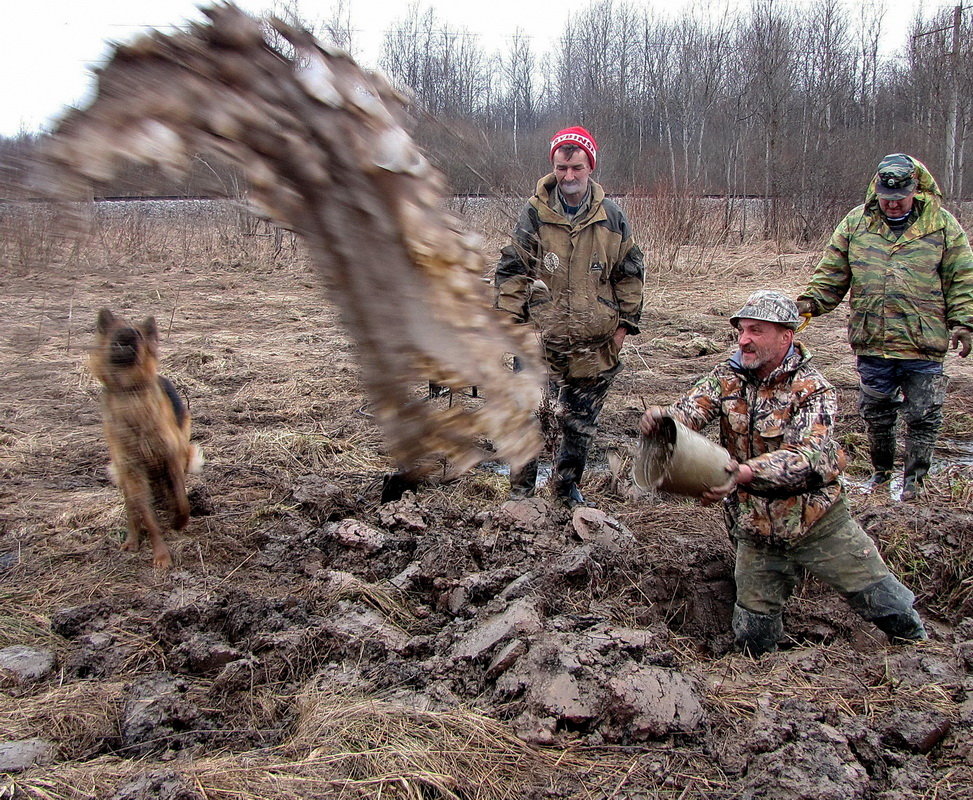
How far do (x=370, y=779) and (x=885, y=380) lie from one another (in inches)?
164

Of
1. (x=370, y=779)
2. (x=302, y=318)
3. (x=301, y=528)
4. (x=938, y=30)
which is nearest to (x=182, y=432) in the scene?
(x=301, y=528)

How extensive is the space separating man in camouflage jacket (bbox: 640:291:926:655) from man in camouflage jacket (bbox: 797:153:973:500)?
5.01 feet

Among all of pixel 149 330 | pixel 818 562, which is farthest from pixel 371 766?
pixel 149 330

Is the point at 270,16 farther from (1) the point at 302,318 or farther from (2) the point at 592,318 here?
(1) the point at 302,318

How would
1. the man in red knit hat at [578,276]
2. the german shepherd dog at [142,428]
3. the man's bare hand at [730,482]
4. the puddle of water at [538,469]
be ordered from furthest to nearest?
the puddle of water at [538,469]
the man in red knit hat at [578,276]
the german shepherd dog at [142,428]
the man's bare hand at [730,482]

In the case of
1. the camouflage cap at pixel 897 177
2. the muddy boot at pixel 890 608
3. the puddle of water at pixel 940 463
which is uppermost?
the camouflage cap at pixel 897 177

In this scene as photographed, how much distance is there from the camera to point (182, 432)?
495 centimetres

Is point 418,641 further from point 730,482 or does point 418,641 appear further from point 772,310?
point 772,310

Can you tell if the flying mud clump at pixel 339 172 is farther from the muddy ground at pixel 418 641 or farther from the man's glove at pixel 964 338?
the man's glove at pixel 964 338

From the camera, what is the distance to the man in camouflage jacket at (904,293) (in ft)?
16.1

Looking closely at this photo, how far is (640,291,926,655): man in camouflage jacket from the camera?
3.49 metres

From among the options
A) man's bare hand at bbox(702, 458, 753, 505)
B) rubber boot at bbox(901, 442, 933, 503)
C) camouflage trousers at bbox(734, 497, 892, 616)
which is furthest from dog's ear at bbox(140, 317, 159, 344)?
rubber boot at bbox(901, 442, 933, 503)

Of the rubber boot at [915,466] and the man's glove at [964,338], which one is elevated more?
the man's glove at [964,338]

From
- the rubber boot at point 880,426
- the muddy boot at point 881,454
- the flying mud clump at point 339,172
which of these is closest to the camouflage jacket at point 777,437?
the flying mud clump at point 339,172
